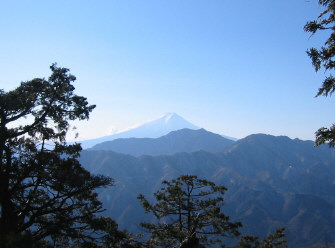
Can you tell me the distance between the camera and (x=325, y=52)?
1140 centimetres

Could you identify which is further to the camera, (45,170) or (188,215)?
(188,215)

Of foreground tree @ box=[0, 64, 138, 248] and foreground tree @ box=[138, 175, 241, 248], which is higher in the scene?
foreground tree @ box=[0, 64, 138, 248]

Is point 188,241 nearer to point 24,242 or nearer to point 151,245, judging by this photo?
point 24,242

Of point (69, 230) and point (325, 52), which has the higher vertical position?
point (325, 52)

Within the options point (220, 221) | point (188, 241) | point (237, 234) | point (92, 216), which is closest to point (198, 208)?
point (220, 221)

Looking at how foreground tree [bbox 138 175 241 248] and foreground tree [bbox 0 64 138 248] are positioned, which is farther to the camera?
foreground tree [bbox 138 175 241 248]

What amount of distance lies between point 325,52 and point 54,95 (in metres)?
13.2

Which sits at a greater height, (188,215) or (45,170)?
(45,170)

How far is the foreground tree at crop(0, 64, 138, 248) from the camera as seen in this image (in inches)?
513

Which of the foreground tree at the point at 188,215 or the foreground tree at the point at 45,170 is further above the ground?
the foreground tree at the point at 45,170

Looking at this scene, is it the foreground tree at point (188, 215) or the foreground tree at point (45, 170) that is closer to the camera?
the foreground tree at point (45, 170)

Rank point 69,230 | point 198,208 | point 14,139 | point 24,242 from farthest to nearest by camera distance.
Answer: point 198,208
point 14,139
point 69,230
point 24,242

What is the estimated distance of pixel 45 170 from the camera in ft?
47.7

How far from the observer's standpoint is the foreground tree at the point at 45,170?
13031 millimetres
